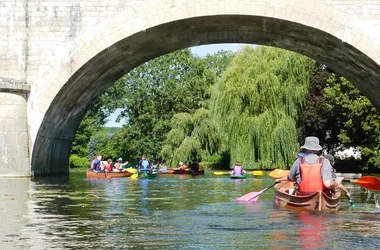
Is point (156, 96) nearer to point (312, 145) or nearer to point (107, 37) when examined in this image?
point (107, 37)

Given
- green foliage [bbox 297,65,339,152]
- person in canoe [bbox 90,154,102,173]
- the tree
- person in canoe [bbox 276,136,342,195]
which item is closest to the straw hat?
person in canoe [bbox 276,136,342,195]

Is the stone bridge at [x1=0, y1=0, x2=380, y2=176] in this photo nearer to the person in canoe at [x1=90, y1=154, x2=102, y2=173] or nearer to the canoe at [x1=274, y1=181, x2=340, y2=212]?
the person in canoe at [x1=90, y1=154, x2=102, y2=173]

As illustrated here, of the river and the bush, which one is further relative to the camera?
the bush

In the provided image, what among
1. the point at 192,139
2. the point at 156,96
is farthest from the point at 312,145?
the point at 156,96

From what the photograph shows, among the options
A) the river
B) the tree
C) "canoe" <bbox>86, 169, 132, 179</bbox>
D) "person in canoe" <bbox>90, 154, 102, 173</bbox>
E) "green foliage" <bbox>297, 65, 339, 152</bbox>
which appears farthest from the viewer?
the tree

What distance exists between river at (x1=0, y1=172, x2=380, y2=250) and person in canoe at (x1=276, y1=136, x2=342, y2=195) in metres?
0.54

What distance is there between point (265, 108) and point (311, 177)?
25.8m

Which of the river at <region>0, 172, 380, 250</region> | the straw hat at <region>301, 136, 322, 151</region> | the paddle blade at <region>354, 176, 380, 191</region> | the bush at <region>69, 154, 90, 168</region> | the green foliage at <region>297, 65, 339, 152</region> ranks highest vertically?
the green foliage at <region>297, 65, 339, 152</region>

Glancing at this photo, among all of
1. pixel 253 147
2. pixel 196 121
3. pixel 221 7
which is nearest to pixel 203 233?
pixel 221 7

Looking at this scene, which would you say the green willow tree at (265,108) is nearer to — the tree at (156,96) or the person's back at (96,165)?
the person's back at (96,165)

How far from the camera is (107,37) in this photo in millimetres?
24312

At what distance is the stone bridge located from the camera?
23.7m

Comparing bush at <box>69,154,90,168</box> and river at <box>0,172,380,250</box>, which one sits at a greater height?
bush at <box>69,154,90,168</box>

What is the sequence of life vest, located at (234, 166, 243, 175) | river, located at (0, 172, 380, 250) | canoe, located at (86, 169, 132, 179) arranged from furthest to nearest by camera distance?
1. canoe, located at (86, 169, 132, 179)
2. life vest, located at (234, 166, 243, 175)
3. river, located at (0, 172, 380, 250)
